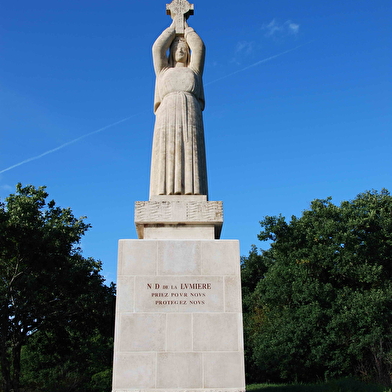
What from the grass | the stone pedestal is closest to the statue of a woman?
the stone pedestal

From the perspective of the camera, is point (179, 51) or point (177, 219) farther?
point (179, 51)

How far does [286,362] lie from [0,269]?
17523 millimetres

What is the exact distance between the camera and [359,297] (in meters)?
24.5

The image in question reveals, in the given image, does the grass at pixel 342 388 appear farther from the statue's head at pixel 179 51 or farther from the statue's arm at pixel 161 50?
the statue's arm at pixel 161 50

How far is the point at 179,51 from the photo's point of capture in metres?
11.3

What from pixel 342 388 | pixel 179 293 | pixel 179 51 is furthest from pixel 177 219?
pixel 342 388

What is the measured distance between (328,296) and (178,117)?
19.4 metres

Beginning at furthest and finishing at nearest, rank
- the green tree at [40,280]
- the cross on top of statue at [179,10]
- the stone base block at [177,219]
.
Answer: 1. the green tree at [40,280]
2. the cross on top of statue at [179,10]
3. the stone base block at [177,219]

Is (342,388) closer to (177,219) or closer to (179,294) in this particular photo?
(179,294)

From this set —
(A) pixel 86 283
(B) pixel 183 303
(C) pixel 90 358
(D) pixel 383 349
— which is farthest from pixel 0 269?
(D) pixel 383 349

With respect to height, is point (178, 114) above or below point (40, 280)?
above

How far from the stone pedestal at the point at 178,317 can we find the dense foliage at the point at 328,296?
1795 centimetres

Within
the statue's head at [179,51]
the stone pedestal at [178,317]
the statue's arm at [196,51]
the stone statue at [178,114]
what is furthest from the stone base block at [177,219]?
the statue's head at [179,51]

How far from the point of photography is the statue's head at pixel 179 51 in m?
11.3
